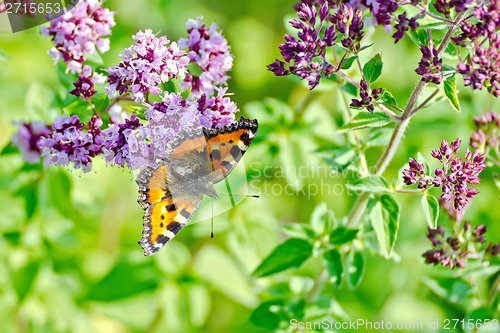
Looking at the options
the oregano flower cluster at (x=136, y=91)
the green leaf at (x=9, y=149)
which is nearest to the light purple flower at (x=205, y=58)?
the oregano flower cluster at (x=136, y=91)

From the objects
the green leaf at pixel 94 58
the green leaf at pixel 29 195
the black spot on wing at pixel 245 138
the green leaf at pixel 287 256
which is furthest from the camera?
the green leaf at pixel 29 195

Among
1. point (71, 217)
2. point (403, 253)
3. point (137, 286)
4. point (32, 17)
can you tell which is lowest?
point (137, 286)

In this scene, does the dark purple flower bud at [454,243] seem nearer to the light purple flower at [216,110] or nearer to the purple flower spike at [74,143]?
the light purple flower at [216,110]

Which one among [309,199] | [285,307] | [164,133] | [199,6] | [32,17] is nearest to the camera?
[164,133]

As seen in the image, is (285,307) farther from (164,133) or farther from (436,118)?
(436,118)

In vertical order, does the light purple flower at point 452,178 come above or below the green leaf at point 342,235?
above

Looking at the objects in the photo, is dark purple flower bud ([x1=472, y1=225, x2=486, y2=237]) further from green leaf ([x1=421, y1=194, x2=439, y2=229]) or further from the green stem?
green leaf ([x1=421, y1=194, x2=439, y2=229])

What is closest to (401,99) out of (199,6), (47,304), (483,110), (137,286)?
(483,110)
